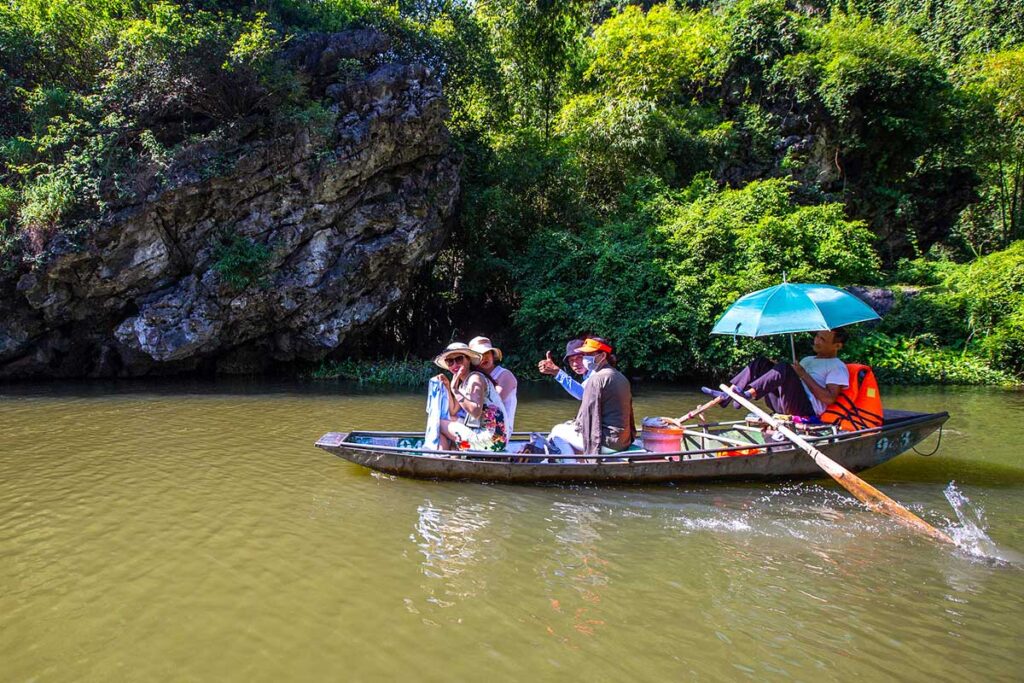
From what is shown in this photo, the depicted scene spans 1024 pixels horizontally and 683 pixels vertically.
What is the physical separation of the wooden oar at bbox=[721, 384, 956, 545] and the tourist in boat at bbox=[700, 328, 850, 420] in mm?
329

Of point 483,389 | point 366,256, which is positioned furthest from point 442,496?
point 366,256

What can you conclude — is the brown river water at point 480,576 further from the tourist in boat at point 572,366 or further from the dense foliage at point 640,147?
the dense foliage at point 640,147

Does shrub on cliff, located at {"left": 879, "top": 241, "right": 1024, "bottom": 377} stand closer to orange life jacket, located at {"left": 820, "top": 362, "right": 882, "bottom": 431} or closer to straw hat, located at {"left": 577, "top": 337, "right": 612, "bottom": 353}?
orange life jacket, located at {"left": 820, "top": 362, "right": 882, "bottom": 431}

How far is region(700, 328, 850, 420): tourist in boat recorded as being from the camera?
23.6 feet

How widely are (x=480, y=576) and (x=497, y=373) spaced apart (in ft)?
9.31

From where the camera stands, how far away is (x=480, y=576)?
478 centimetres

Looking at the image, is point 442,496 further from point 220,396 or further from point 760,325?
point 220,396

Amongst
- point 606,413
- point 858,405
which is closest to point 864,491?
point 858,405

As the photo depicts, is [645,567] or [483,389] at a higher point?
[483,389]

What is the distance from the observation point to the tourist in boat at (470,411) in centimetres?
697

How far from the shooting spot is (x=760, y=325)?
6863 mm

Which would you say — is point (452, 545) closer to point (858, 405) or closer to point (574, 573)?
point (574, 573)

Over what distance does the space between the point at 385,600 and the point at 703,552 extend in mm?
2694

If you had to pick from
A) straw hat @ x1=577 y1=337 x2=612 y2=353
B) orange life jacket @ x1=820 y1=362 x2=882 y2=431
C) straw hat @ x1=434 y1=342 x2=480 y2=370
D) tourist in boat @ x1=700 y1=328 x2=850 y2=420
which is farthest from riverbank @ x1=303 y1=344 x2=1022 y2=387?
straw hat @ x1=577 y1=337 x2=612 y2=353
